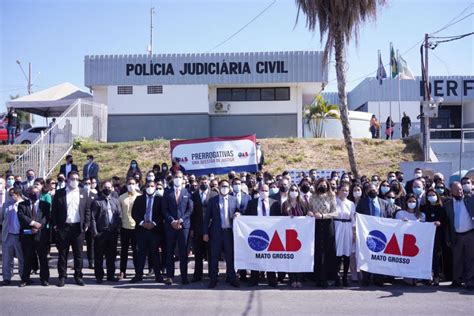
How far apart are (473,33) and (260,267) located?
16209mm

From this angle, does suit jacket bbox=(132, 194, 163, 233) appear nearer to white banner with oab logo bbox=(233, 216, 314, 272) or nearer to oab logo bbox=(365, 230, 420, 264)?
white banner with oab logo bbox=(233, 216, 314, 272)

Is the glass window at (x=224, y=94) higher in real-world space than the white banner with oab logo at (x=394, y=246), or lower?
higher

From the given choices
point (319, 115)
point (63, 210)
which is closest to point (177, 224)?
point (63, 210)

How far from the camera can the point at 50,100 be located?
26.9 m

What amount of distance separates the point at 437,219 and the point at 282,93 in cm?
1930

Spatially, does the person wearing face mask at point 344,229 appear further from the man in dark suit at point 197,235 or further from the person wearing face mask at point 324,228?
the man in dark suit at point 197,235

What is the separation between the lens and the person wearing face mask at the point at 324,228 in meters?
10.2

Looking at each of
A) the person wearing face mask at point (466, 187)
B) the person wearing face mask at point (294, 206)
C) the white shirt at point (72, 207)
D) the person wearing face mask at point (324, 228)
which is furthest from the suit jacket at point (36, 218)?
the person wearing face mask at point (466, 187)

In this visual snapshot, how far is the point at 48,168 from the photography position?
2017cm

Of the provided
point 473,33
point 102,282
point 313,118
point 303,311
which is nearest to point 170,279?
point 102,282

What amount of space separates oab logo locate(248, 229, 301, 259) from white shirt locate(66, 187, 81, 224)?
11.3 ft

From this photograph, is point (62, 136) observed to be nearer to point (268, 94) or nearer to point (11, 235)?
point (268, 94)

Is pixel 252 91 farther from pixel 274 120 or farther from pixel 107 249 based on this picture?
pixel 107 249

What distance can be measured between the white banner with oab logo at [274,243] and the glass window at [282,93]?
19274 millimetres
